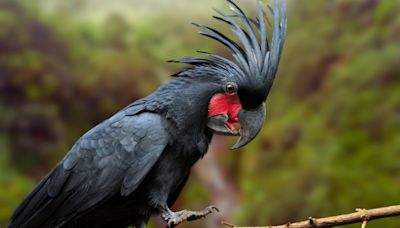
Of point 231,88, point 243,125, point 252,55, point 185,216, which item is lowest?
point 185,216

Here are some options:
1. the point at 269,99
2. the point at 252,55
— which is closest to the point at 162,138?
the point at 252,55

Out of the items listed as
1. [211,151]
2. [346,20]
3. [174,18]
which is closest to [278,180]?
[211,151]

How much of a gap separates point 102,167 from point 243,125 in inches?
19.7

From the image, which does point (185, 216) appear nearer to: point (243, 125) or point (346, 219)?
point (243, 125)

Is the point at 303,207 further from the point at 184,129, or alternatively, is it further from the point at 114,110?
the point at 184,129

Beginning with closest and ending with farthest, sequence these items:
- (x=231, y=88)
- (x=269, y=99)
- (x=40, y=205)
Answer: (x=231, y=88), (x=40, y=205), (x=269, y=99)

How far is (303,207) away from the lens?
3391 millimetres

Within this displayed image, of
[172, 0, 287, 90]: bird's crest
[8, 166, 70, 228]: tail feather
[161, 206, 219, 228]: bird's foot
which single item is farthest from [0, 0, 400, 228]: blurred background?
[161, 206, 219, 228]: bird's foot

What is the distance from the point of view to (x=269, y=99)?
3818 mm

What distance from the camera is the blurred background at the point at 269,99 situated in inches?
133

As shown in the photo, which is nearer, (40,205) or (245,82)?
(245,82)

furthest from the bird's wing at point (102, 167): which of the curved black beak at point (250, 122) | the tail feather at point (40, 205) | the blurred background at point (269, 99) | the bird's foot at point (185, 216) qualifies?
the blurred background at point (269, 99)

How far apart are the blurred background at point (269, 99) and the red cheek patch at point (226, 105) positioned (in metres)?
1.66

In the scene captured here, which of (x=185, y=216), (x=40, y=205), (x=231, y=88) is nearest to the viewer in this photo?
(x=185, y=216)
